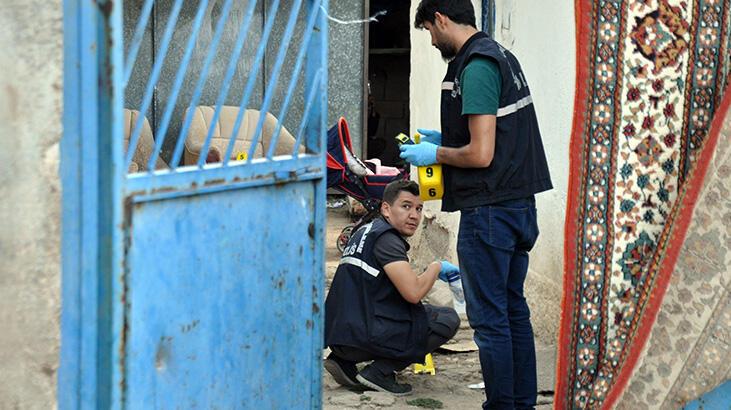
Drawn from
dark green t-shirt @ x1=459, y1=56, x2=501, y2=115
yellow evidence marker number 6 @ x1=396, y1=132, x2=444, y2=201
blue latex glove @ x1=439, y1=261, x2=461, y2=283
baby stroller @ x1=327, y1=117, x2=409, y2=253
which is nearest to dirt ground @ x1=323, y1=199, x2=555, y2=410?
blue latex glove @ x1=439, y1=261, x2=461, y2=283

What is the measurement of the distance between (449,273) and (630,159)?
1694 millimetres

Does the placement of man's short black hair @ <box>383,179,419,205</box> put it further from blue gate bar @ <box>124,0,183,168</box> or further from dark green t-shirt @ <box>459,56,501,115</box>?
blue gate bar @ <box>124,0,183,168</box>

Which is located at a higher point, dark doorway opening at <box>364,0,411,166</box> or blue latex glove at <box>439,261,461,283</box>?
dark doorway opening at <box>364,0,411,166</box>

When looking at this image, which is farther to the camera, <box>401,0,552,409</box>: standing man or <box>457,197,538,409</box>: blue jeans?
<box>457,197,538,409</box>: blue jeans

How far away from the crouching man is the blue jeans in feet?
2.58

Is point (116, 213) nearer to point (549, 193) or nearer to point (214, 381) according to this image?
point (214, 381)

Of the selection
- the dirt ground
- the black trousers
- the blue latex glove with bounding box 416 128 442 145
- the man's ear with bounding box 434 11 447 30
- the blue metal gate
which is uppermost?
the man's ear with bounding box 434 11 447 30

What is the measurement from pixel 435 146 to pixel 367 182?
Result: 16.2 ft

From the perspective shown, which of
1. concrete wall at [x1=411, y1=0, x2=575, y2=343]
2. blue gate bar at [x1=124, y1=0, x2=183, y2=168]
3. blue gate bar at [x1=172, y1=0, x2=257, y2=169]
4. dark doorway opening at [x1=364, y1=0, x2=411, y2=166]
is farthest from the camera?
dark doorway opening at [x1=364, y1=0, x2=411, y2=166]

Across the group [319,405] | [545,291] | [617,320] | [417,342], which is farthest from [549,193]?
[319,405]

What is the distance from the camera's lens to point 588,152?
12.7 feet

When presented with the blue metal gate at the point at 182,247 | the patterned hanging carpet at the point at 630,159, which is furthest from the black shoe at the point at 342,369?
the blue metal gate at the point at 182,247

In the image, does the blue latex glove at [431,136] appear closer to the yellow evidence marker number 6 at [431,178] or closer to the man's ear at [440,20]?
the yellow evidence marker number 6 at [431,178]

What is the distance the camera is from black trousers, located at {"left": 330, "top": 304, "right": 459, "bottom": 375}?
5270mm
